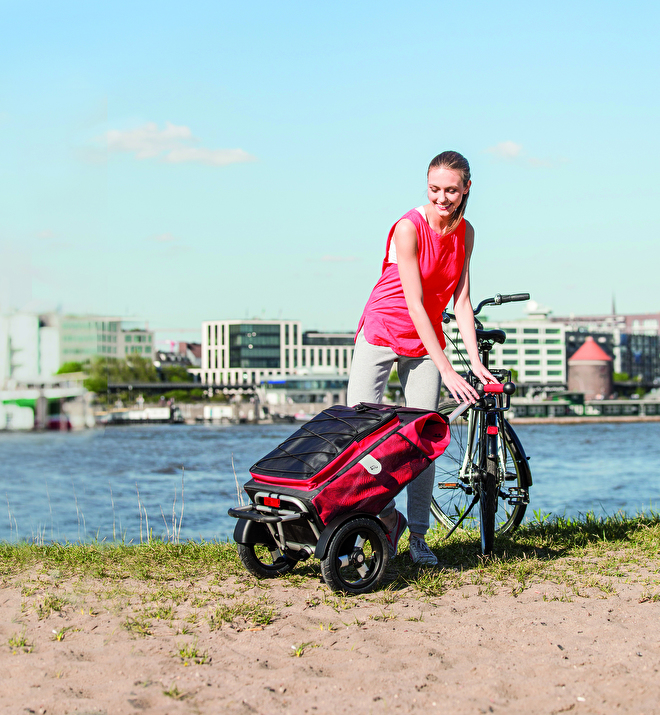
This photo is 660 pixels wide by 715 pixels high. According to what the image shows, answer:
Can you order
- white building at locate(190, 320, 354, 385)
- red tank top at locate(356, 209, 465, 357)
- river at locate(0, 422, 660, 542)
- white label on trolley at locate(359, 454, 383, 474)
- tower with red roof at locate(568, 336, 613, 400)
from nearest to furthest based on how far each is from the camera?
white label on trolley at locate(359, 454, 383, 474)
red tank top at locate(356, 209, 465, 357)
river at locate(0, 422, 660, 542)
tower with red roof at locate(568, 336, 613, 400)
white building at locate(190, 320, 354, 385)

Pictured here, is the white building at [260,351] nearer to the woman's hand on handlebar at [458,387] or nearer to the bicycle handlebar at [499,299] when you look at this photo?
the bicycle handlebar at [499,299]

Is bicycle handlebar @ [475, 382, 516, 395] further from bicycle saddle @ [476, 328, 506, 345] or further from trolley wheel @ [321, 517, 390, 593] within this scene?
trolley wheel @ [321, 517, 390, 593]

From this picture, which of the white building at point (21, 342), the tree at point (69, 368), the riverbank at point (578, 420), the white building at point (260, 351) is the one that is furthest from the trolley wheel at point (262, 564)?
the white building at point (260, 351)

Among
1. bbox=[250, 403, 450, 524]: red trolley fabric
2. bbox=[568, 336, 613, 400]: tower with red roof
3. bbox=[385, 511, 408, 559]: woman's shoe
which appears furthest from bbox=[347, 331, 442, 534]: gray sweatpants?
bbox=[568, 336, 613, 400]: tower with red roof

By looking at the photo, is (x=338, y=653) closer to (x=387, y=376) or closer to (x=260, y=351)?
(x=387, y=376)

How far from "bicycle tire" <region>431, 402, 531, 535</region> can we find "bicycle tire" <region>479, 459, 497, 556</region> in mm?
124

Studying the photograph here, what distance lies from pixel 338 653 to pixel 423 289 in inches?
71.6

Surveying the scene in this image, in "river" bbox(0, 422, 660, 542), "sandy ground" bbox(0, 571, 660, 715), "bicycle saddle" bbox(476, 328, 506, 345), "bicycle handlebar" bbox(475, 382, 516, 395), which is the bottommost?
"river" bbox(0, 422, 660, 542)

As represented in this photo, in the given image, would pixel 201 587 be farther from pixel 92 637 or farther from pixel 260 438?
pixel 260 438

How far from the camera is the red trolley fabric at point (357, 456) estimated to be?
338 centimetres

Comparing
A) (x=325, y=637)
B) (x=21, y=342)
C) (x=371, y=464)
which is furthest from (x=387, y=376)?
(x=21, y=342)

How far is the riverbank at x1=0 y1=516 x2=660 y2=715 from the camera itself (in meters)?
2.37

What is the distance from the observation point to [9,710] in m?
2.29

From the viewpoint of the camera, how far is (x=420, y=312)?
3.75 meters
